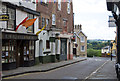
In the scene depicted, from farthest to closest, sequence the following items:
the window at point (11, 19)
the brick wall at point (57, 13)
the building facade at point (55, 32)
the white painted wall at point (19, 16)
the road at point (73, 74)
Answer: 1. the brick wall at point (57, 13)
2. the building facade at point (55, 32)
3. the white painted wall at point (19, 16)
4. the window at point (11, 19)
5. the road at point (73, 74)

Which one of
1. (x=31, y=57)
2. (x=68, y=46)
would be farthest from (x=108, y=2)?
(x=68, y=46)

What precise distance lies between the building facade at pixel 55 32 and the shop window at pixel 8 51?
5.44m

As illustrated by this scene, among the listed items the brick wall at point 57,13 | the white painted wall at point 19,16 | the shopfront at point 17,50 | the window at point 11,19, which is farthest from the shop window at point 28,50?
the brick wall at point 57,13

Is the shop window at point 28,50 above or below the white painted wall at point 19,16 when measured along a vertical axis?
below

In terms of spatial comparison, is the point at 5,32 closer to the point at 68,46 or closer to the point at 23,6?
the point at 23,6

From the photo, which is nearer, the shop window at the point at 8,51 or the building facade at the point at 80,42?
the shop window at the point at 8,51

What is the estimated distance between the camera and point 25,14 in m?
20.8

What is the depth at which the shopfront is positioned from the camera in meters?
17.3

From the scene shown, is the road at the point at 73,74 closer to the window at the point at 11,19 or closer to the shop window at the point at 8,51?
the shop window at the point at 8,51

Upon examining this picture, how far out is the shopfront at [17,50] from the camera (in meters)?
17.3

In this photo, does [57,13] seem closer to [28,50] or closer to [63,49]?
[63,49]

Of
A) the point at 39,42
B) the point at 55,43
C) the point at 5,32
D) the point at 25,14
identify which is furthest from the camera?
the point at 55,43

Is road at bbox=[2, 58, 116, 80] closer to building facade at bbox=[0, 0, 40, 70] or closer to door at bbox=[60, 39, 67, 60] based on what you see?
building facade at bbox=[0, 0, 40, 70]

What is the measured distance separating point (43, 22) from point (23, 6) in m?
5.88
